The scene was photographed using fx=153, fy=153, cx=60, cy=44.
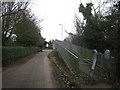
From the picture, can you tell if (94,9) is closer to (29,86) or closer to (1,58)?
(1,58)

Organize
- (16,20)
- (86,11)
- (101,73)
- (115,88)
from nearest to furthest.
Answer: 1. (115,88)
2. (101,73)
3. (16,20)
4. (86,11)

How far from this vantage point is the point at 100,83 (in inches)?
265

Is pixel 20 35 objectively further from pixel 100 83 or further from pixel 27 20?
pixel 100 83

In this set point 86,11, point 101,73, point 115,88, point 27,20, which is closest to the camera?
point 115,88

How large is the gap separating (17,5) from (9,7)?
116 cm

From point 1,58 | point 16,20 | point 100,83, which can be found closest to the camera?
point 100,83

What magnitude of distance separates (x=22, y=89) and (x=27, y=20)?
14649mm

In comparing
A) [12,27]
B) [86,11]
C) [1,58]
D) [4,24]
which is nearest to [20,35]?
[12,27]

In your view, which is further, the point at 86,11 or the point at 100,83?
the point at 86,11

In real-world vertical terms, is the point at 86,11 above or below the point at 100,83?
above

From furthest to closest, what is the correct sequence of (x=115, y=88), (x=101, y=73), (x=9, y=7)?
(x=9, y=7)
(x=101, y=73)
(x=115, y=88)

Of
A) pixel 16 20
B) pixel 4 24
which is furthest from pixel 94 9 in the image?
pixel 4 24

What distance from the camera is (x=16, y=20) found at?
60.3 feet

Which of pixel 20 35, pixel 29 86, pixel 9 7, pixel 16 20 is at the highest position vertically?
pixel 9 7
